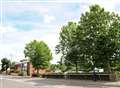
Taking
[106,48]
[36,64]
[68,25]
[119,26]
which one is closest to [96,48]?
[106,48]

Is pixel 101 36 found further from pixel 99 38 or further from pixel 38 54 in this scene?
pixel 38 54

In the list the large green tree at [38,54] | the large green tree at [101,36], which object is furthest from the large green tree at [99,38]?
Result: the large green tree at [38,54]

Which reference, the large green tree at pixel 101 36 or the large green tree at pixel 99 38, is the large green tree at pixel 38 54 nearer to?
the large green tree at pixel 99 38

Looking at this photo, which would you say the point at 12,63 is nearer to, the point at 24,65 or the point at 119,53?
the point at 24,65

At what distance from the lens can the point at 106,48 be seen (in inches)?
1716

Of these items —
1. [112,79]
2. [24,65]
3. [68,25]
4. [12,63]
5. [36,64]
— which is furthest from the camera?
[12,63]

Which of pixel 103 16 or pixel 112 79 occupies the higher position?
pixel 103 16

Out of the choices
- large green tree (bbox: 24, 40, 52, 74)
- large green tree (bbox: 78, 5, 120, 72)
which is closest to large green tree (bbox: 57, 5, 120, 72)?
large green tree (bbox: 78, 5, 120, 72)

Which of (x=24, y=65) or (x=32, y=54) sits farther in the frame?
(x=24, y=65)

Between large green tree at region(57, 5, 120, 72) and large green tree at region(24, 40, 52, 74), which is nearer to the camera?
large green tree at region(57, 5, 120, 72)

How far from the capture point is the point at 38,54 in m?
84.1

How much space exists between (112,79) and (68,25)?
2332cm

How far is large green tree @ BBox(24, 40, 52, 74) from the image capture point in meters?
83.8

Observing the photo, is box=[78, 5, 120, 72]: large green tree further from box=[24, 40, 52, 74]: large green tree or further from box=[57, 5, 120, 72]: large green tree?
box=[24, 40, 52, 74]: large green tree
